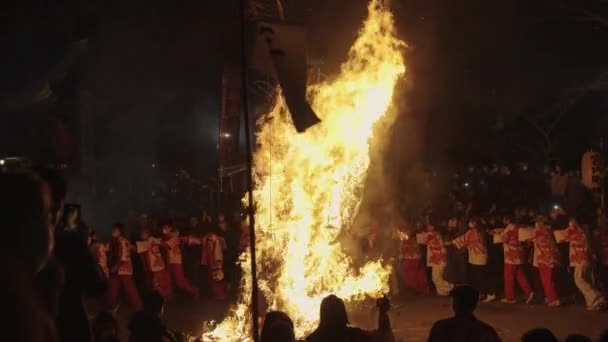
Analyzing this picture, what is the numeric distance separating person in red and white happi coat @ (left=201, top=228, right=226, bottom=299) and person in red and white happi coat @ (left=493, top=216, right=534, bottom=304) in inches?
209

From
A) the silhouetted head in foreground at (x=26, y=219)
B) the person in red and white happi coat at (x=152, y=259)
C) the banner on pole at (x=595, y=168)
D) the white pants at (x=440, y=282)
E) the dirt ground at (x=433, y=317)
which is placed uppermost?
the banner on pole at (x=595, y=168)

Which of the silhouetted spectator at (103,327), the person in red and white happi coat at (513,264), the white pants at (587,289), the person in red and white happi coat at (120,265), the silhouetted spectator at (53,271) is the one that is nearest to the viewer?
the silhouetted spectator at (53,271)

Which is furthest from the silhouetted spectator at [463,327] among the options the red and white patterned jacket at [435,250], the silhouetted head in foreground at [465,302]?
the red and white patterned jacket at [435,250]

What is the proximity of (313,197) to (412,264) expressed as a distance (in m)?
4.59

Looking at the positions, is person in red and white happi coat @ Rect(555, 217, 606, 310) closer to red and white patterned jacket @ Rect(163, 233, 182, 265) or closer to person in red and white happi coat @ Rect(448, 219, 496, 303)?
person in red and white happi coat @ Rect(448, 219, 496, 303)

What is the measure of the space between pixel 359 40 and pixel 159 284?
5976 millimetres

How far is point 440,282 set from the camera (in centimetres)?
1272

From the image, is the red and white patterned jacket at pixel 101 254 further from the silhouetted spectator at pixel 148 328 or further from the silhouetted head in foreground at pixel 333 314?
the silhouetted head in foreground at pixel 333 314

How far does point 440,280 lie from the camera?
12.7m

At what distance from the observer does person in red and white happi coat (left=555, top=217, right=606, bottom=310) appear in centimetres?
1088

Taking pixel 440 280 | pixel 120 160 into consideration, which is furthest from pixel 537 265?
pixel 120 160

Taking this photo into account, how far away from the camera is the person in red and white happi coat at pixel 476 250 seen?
1250cm

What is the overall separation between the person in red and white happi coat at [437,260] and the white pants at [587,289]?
2413mm

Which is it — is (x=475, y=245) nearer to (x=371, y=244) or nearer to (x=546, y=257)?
(x=546, y=257)
